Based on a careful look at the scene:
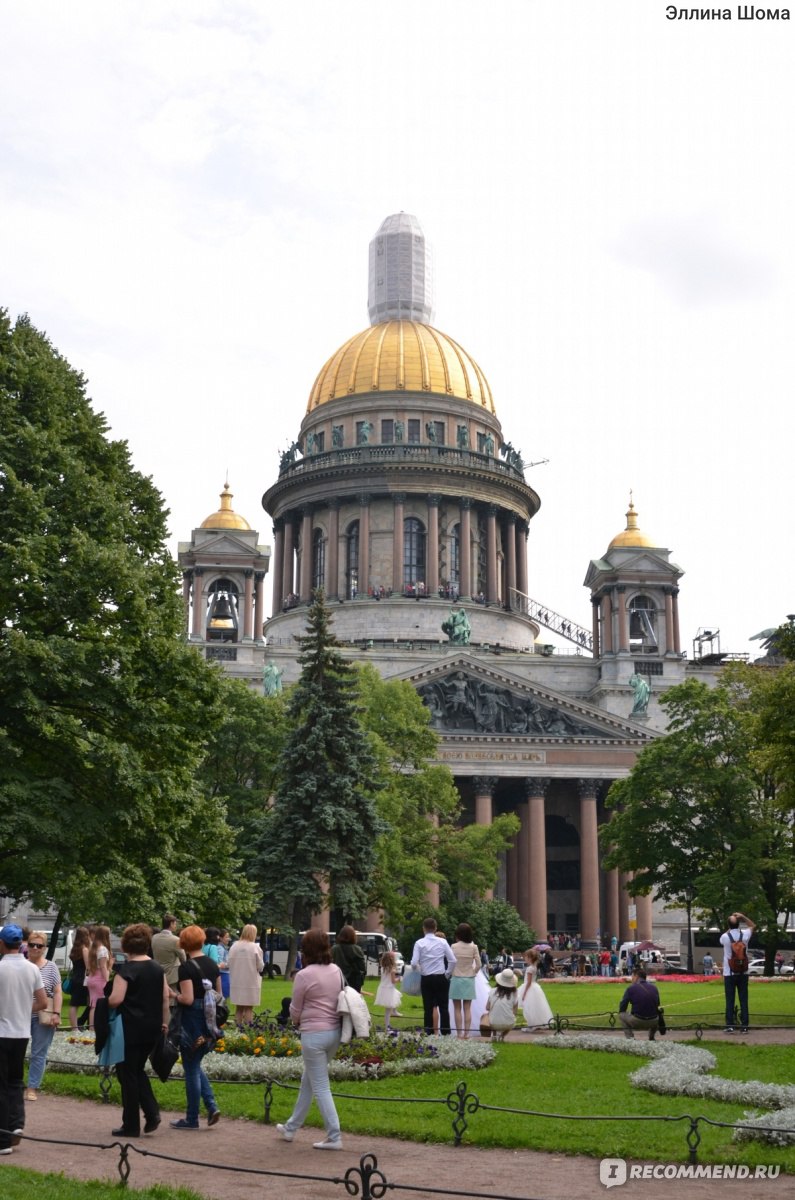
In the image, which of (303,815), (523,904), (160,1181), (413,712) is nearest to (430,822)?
(413,712)

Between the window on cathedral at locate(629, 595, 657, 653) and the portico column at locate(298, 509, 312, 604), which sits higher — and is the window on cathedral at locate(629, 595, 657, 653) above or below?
below

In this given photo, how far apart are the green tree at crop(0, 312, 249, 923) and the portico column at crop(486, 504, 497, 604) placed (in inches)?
2509

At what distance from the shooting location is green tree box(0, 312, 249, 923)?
23.8 metres

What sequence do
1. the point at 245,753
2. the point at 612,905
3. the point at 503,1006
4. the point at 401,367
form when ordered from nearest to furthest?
1. the point at 503,1006
2. the point at 245,753
3. the point at 612,905
4. the point at 401,367

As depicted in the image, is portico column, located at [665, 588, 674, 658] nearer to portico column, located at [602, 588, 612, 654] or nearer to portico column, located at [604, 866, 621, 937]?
portico column, located at [602, 588, 612, 654]

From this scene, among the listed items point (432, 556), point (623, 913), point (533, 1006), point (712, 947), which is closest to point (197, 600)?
point (432, 556)

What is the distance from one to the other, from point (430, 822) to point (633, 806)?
7.82 m

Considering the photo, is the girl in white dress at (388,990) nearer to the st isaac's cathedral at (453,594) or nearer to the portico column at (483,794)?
the st isaac's cathedral at (453,594)

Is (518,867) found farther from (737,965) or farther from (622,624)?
(737,965)

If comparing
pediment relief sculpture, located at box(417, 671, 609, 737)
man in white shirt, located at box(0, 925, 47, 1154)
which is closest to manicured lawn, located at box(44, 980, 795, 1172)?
man in white shirt, located at box(0, 925, 47, 1154)

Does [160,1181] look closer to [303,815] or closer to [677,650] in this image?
[303,815]

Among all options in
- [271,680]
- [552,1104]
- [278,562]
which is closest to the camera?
[552,1104]

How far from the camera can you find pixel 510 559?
307 feet

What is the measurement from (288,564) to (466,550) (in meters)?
12.1
